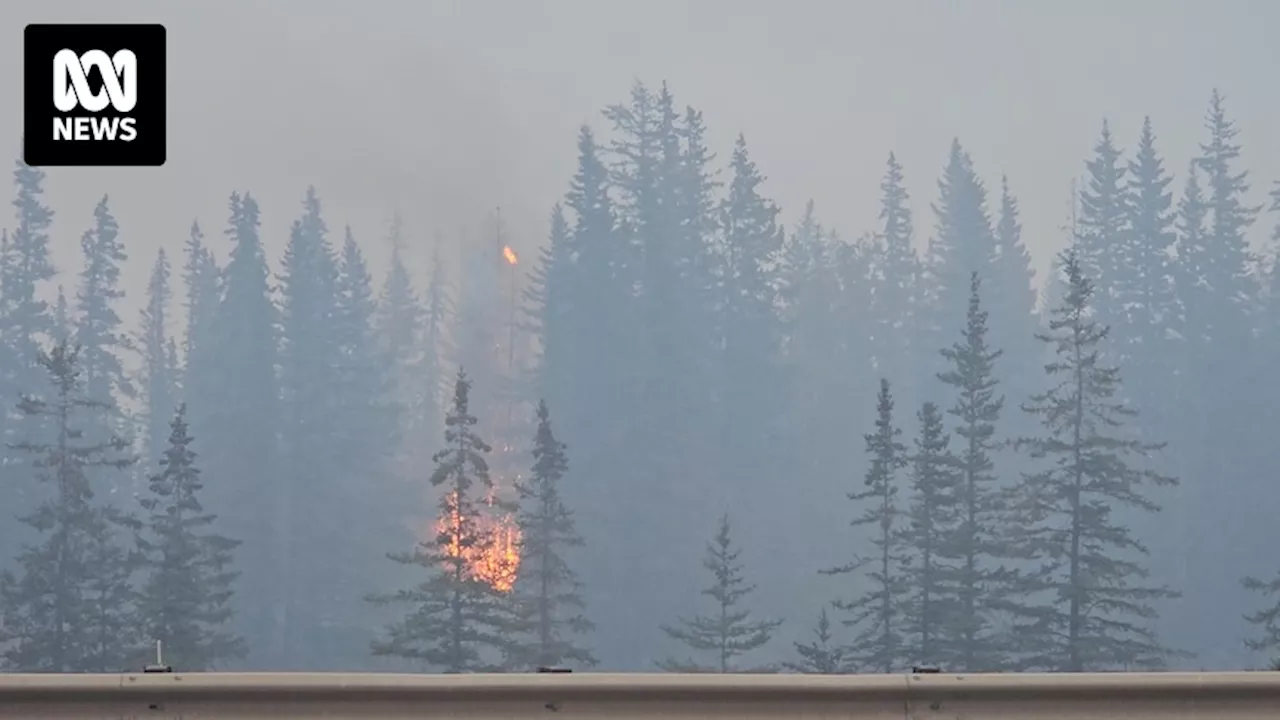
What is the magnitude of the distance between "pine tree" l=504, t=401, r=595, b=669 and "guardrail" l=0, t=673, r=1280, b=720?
16.1 meters

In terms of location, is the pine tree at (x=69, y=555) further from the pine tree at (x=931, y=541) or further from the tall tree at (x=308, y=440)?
the pine tree at (x=931, y=541)

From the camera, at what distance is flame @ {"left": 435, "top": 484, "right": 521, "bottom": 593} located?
2038cm

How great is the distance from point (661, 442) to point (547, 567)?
2707mm

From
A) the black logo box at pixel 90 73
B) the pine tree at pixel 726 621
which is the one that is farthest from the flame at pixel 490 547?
the black logo box at pixel 90 73

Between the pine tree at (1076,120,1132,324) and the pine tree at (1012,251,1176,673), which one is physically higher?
the pine tree at (1076,120,1132,324)

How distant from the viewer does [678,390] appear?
2308 cm

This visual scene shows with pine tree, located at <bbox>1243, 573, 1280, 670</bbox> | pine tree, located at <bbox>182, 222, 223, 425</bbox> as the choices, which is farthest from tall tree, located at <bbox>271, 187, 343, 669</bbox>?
pine tree, located at <bbox>1243, 573, 1280, 670</bbox>

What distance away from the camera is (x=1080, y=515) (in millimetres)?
22281

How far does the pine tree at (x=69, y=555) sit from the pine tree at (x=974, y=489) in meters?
13.3

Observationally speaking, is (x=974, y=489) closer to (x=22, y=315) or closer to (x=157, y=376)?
(x=157, y=376)

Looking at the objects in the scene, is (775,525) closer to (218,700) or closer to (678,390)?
(678,390)

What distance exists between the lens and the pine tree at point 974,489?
2188 cm

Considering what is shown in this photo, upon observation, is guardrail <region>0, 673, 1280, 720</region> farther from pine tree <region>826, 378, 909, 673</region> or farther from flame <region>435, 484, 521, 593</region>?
pine tree <region>826, 378, 909, 673</region>

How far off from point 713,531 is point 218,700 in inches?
681
